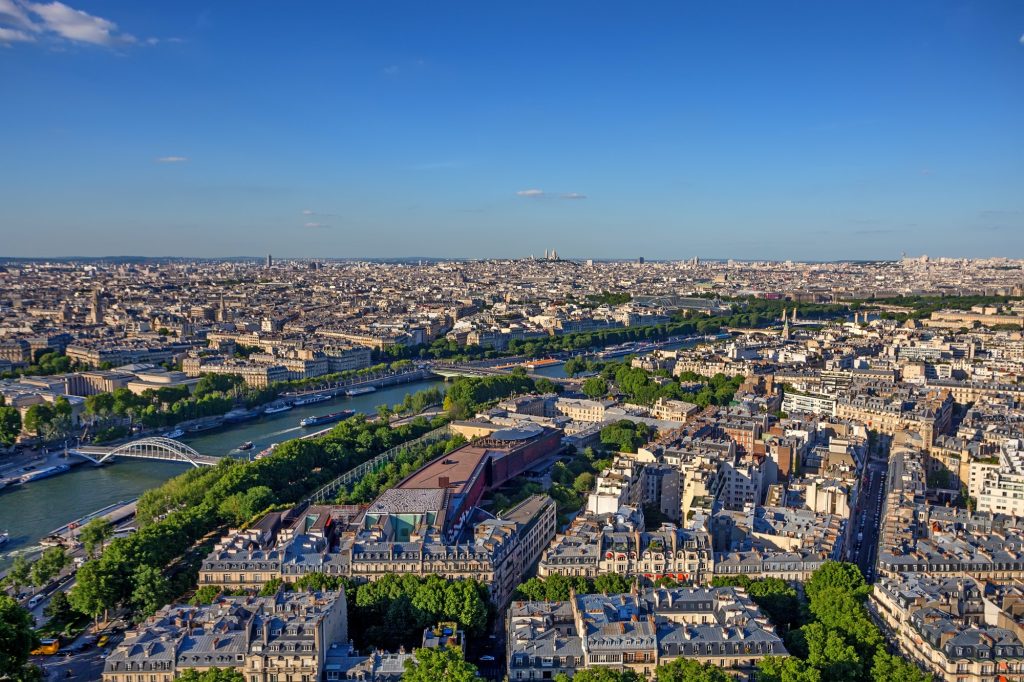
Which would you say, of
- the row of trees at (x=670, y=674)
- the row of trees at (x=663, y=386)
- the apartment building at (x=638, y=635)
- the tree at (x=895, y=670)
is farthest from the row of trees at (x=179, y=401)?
the tree at (x=895, y=670)

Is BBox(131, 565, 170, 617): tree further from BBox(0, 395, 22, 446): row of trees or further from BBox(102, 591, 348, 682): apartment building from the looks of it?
BBox(0, 395, 22, 446): row of trees

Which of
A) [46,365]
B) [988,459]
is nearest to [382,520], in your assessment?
[988,459]

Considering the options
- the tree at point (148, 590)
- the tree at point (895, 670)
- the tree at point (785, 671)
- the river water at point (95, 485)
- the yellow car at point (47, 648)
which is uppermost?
the tree at point (785, 671)

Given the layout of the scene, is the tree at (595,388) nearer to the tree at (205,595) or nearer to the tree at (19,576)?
the tree at (205,595)

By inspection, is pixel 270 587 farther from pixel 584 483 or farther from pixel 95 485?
pixel 95 485

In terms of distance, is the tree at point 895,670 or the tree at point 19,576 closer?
the tree at point 895,670

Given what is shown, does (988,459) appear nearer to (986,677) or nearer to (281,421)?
(986,677)

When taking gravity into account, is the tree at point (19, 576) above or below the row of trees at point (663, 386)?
below

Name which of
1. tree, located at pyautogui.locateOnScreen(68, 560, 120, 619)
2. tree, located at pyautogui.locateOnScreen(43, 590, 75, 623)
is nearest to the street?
tree, located at pyautogui.locateOnScreen(68, 560, 120, 619)
